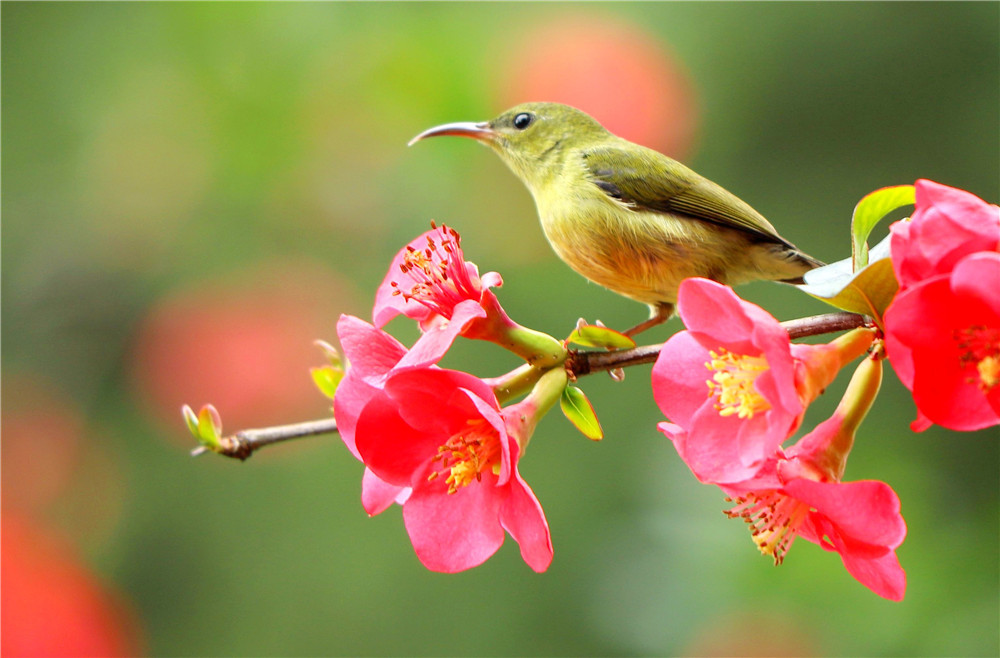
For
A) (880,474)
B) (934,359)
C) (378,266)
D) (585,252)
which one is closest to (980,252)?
(934,359)

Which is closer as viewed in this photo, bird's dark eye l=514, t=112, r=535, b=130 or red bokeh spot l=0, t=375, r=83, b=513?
bird's dark eye l=514, t=112, r=535, b=130

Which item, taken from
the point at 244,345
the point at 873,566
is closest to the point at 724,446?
the point at 873,566

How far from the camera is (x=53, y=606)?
3742mm

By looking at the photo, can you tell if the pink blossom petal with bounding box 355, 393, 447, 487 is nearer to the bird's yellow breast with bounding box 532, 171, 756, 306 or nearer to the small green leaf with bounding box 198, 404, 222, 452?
the small green leaf with bounding box 198, 404, 222, 452

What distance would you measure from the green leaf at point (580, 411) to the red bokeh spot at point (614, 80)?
2.66m

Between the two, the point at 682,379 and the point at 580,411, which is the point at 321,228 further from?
the point at 682,379

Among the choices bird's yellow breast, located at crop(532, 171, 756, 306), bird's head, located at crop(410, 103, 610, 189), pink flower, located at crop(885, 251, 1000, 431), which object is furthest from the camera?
bird's head, located at crop(410, 103, 610, 189)

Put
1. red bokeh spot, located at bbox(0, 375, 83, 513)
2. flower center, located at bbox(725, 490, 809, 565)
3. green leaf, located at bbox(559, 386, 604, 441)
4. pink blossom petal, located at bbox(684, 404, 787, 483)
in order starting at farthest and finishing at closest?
1. red bokeh spot, located at bbox(0, 375, 83, 513)
2. green leaf, located at bbox(559, 386, 604, 441)
3. flower center, located at bbox(725, 490, 809, 565)
4. pink blossom petal, located at bbox(684, 404, 787, 483)

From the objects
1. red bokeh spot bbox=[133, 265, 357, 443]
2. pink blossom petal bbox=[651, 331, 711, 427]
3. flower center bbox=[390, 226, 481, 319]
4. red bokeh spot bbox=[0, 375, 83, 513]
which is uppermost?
flower center bbox=[390, 226, 481, 319]

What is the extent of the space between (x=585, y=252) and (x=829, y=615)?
133 centimetres

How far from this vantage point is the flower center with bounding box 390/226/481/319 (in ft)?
4.01

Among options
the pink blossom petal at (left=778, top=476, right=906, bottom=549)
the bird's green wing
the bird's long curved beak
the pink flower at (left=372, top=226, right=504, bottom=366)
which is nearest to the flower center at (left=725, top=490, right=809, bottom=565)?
the pink blossom petal at (left=778, top=476, right=906, bottom=549)

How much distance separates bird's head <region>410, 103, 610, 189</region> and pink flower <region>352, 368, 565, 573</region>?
131 centimetres

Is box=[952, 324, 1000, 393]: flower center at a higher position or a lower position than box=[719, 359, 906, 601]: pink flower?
higher
